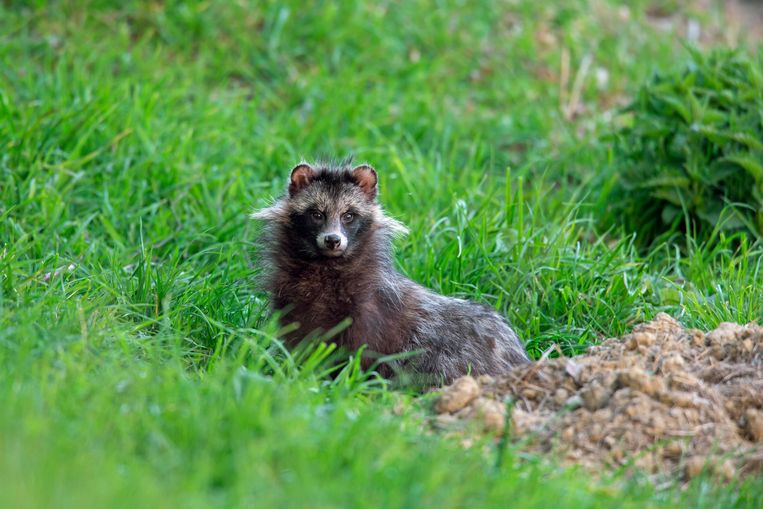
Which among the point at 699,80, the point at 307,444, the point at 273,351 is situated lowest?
the point at 273,351

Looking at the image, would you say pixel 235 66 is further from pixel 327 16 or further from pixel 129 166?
pixel 129 166

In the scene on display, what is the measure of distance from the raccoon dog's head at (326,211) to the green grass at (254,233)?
0.56 metres

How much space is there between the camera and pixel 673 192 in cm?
789

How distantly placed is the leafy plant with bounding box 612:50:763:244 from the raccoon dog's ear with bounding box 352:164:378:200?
2482mm

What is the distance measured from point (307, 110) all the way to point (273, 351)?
4358 millimetres

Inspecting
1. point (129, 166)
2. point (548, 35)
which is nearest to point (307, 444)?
point (129, 166)

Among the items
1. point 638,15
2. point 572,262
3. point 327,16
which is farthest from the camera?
point 638,15

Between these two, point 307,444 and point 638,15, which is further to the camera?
point 638,15

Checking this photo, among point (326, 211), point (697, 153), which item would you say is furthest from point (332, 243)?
point (697, 153)

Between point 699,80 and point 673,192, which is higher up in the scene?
point 699,80

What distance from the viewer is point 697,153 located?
25.8ft

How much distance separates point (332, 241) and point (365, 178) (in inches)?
23.4

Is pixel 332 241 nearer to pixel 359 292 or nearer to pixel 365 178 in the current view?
pixel 359 292

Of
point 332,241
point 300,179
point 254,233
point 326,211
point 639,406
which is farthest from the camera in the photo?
point 254,233
